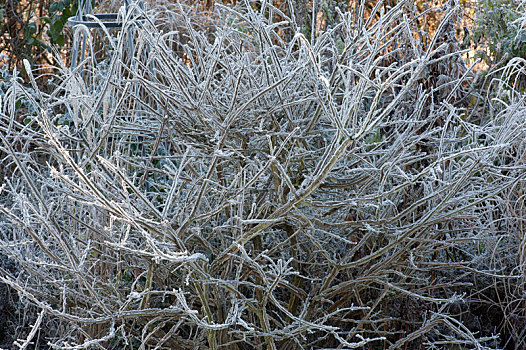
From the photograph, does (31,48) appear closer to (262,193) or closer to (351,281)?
(262,193)

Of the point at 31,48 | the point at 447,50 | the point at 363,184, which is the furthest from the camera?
the point at 31,48

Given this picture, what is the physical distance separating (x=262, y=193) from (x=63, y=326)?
103 cm

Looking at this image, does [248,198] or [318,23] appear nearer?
[248,198]

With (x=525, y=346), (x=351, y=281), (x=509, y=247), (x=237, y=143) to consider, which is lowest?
(x=525, y=346)

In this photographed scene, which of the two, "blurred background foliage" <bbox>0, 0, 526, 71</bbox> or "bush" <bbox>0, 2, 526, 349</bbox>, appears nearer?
"bush" <bbox>0, 2, 526, 349</bbox>

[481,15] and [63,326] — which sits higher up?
[481,15]

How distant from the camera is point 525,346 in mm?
2633

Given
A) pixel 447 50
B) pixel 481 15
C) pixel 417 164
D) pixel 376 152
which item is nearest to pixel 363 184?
pixel 376 152

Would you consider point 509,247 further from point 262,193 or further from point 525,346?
point 262,193

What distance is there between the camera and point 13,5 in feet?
17.3

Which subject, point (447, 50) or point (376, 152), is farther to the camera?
point (447, 50)

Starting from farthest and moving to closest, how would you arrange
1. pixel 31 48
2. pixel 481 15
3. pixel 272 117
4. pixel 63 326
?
pixel 31 48
pixel 481 15
pixel 63 326
pixel 272 117

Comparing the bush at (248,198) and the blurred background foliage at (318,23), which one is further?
the blurred background foliage at (318,23)

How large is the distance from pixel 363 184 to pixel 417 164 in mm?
686
